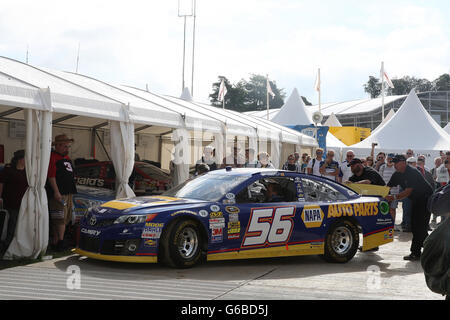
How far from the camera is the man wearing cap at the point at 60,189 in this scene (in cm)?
911

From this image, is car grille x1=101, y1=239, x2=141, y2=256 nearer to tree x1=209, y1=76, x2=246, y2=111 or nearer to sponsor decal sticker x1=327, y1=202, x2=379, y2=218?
sponsor decal sticker x1=327, y1=202, x2=379, y2=218

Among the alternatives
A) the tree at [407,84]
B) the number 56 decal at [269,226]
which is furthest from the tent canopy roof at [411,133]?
the tree at [407,84]

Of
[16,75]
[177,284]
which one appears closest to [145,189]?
[16,75]

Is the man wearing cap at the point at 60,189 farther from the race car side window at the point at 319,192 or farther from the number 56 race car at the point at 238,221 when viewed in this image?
the race car side window at the point at 319,192

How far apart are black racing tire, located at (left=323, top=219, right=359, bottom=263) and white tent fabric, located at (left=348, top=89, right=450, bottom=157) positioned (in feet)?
54.5

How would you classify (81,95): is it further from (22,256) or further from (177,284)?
(177,284)

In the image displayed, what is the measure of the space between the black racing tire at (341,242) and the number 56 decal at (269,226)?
798 mm

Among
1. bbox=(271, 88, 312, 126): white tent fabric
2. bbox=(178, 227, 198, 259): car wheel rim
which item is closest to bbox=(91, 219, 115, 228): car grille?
bbox=(178, 227, 198, 259): car wheel rim

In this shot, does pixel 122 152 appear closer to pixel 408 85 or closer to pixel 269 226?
pixel 269 226

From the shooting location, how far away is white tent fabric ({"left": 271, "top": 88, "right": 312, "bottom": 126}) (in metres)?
34.1

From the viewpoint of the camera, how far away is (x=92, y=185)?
1155 cm

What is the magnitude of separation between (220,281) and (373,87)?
10520 centimetres

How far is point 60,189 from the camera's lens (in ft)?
30.3
